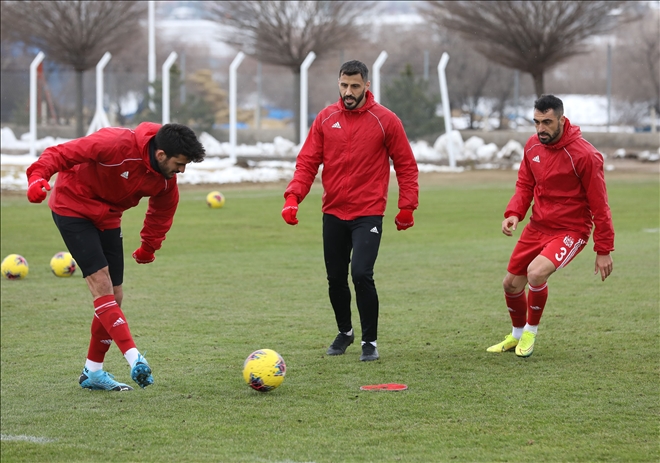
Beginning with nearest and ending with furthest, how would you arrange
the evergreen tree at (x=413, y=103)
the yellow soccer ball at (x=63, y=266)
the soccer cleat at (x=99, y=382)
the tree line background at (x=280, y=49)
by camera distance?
the soccer cleat at (x=99, y=382), the yellow soccer ball at (x=63, y=266), the tree line background at (x=280, y=49), the evergreen tree at (x=413, y=103)

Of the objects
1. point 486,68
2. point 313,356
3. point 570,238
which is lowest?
point 313,356

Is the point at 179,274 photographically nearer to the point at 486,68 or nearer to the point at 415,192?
the point at 415,192

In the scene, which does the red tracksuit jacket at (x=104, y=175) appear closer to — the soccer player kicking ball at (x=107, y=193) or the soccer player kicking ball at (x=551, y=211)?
the soccer player kicking ball at (x=107, y=193)

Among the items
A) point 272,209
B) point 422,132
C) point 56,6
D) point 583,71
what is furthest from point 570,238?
point 583,71

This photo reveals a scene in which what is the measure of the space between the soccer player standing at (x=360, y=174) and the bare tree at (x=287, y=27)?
2778 cm

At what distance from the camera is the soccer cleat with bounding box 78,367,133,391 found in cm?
680

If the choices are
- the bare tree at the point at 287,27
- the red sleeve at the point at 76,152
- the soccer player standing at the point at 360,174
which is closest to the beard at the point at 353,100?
the soccer player standing at the point at 360,174

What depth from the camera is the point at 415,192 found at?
24.5 ft

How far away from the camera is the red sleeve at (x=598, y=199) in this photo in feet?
23.3

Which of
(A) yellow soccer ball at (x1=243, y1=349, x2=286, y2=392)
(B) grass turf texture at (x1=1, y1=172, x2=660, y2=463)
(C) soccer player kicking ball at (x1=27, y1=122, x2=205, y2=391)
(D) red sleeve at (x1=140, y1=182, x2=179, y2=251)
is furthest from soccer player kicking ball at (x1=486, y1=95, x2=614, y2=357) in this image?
(C) soccer player kicking ball at (x1=27, y1=122, x2=205, y2=391)

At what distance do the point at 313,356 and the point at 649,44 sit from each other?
42112mm

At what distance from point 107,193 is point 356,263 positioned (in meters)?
2.04

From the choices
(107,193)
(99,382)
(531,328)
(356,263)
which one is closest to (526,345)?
(531,328)

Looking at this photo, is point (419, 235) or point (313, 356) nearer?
point (313, 356)
